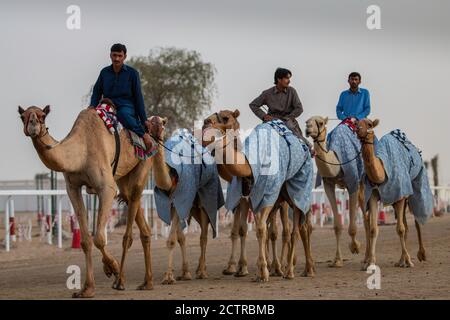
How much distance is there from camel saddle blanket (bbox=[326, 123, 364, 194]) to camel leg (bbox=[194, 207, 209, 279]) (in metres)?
2.48

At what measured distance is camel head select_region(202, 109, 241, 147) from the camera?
13.6m

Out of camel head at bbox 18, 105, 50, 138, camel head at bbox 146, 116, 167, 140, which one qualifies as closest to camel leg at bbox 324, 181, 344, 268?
camel head at bbox 146, 116, 167, 140

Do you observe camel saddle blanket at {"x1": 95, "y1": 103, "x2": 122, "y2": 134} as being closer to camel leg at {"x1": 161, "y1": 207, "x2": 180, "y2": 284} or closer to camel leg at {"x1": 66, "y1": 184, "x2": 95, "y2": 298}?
camel leg at {"x1": 66, "y1": 184, "x2": 95, "y2": 298}

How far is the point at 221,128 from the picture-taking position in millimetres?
13742

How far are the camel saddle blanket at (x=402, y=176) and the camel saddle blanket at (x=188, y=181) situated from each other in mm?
2489

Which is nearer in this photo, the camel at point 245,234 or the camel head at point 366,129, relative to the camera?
the camel at point 245,234

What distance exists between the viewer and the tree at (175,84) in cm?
4584

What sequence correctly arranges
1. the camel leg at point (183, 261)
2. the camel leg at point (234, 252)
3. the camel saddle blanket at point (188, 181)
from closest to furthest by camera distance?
1. the camel saddle blanket at point (188, 181)
2. the camel leg at point (183, 261)
3. the camel leg at point (234, 252)

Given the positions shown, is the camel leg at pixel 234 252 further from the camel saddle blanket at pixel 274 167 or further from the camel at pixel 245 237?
the camel saddle blanket at pixel 274 167

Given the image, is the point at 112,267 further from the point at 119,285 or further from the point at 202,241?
the point at 202,241

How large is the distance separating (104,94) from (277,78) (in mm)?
3445

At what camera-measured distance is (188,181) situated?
1478 cm

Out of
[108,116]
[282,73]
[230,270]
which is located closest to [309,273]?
[230,270]

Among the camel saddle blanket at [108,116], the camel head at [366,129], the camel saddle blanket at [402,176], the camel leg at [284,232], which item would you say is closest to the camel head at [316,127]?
the camel head at [366,129]
